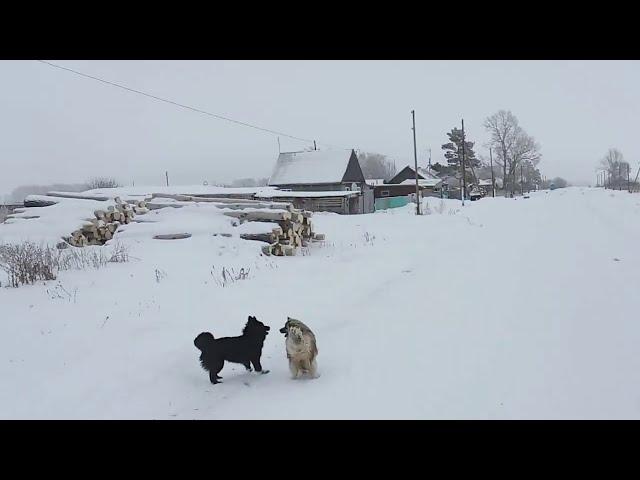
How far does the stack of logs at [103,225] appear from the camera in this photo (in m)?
12.5

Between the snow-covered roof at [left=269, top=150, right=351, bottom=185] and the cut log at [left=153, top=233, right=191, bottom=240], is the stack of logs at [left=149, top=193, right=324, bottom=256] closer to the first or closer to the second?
the cut log at [left=153, top=233, right=191, bottom=240]

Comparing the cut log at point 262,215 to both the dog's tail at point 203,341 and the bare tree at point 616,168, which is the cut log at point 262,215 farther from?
the bare tree at point 616,168

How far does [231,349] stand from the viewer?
155 inches

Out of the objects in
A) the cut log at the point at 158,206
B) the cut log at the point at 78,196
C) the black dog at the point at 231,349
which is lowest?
the black dog at the point at 231,349

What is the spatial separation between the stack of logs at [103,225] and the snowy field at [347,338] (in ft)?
12.3

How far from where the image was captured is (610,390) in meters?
3.52

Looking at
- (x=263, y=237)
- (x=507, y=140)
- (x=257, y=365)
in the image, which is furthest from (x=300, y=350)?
(x=507, y=140)

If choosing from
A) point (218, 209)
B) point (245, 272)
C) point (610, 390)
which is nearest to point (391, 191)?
point (218, 209)

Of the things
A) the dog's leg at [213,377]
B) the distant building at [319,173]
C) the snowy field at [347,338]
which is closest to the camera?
the snowy field at [347,338]

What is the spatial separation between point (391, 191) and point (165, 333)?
5762cm

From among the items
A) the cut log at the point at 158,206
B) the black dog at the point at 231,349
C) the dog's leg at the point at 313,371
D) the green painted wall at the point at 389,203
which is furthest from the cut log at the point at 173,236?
the green painted wall at the point at 389,203

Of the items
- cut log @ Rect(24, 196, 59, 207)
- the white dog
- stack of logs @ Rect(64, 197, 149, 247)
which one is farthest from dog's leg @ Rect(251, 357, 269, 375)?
cut log @ Rect(24, 196, 59, 207)
